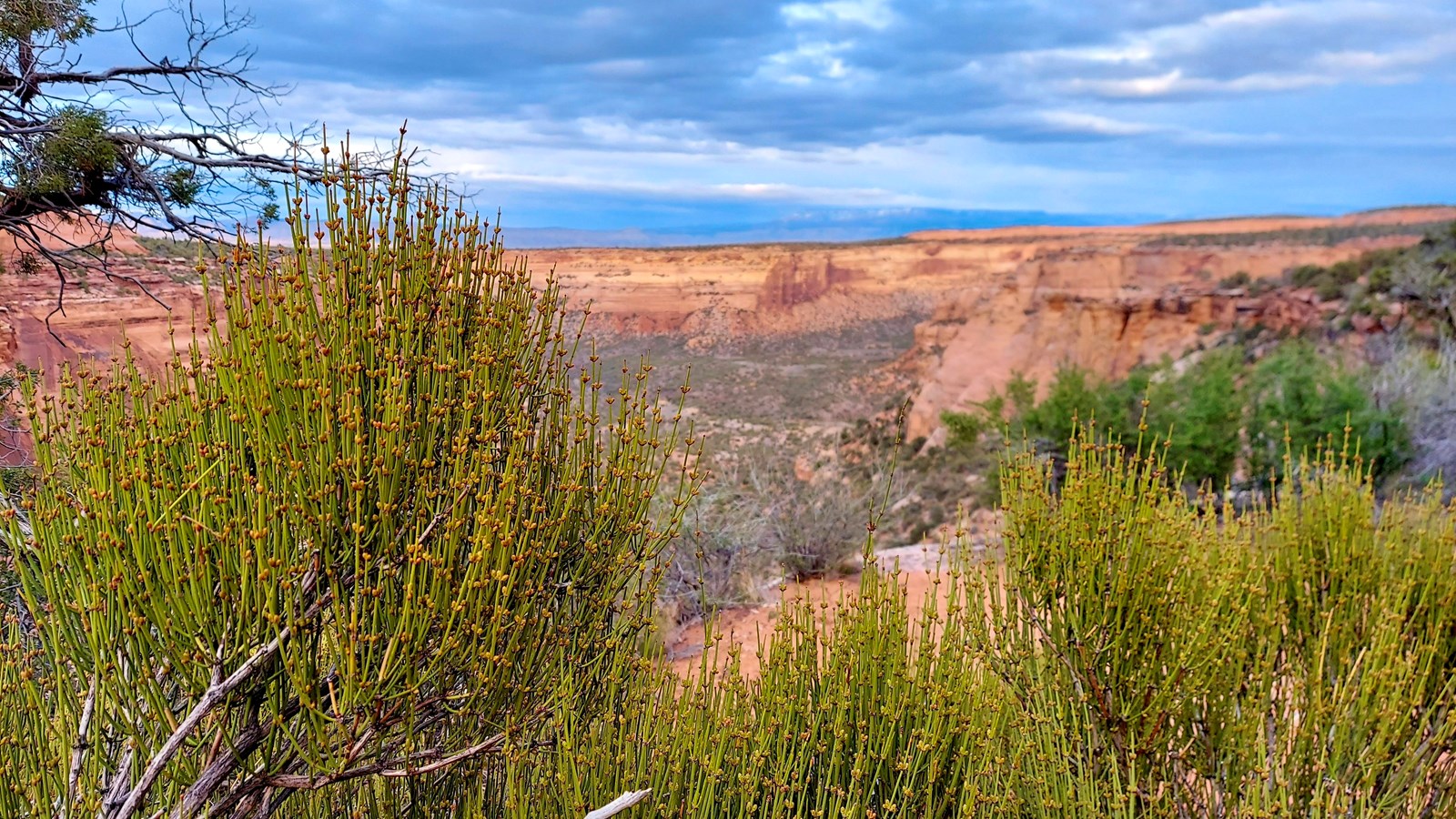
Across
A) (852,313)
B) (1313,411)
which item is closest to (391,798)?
(1313,411)

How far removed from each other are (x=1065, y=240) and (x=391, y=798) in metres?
76.8

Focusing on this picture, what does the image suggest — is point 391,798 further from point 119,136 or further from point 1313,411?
point 1313,411

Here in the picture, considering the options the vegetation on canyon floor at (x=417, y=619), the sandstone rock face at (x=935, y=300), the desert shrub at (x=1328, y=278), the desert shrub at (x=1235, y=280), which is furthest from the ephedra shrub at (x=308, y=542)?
the desert shrub at (x=1235, y=280)

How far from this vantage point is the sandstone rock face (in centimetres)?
754

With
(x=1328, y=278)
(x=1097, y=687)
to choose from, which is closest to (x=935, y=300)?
(x=1328, y=278)

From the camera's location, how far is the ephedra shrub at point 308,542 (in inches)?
94.0

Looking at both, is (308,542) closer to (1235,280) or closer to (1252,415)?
(1252,415)

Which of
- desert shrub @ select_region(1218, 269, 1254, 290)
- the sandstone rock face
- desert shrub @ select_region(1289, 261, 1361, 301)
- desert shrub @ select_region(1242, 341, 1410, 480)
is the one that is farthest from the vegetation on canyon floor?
desert shrub @ select_region(1218, 269, 1254, 290)

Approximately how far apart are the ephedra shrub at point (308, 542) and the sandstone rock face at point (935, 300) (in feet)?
14.5

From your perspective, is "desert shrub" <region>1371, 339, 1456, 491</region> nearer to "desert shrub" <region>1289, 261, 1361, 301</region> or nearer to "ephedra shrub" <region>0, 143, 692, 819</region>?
"desert shrub" <region>1289, 261, 1361, 301</region>

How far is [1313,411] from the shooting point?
1564cm

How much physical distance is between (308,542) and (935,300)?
65.5m

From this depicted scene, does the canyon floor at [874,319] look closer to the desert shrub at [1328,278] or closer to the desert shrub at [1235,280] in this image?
the desert shrub at [1235,280]

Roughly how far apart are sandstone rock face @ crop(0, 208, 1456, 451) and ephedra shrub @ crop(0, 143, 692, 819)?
14.5 ft
